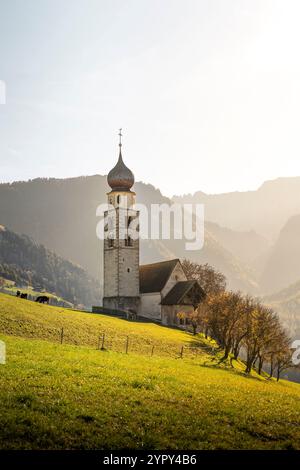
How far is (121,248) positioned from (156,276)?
8291mm

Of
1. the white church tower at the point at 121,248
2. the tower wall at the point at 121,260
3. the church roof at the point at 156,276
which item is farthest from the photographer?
the church roof at the point at 156,276

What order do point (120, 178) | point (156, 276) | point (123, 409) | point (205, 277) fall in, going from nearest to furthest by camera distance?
point (123, 409), point (156, 276), point (120, 178), point (205, 277)

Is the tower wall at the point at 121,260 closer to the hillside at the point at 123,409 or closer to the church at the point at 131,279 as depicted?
the church at the point at 131,279

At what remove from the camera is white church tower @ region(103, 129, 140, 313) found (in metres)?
84.2

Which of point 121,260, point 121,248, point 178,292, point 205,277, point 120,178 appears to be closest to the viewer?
point 178,292

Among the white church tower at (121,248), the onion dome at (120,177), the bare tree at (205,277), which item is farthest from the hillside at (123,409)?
the bare tree at (205,277)

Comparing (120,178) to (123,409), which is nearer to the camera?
(123,409)

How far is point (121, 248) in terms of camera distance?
84.9 meters

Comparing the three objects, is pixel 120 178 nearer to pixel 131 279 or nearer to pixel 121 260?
pixel 121 260

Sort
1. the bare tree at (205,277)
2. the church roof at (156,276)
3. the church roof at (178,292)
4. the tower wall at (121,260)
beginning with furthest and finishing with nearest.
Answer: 1. the bare tree at (205,277)
2. the church roof at (156,276)
3. the tower wall at (121,260)
4. the church roof at (178,292)

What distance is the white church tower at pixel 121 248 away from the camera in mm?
84188

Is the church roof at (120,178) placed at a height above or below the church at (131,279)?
above

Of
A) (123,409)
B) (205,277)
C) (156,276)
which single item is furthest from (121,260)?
(123,409)
